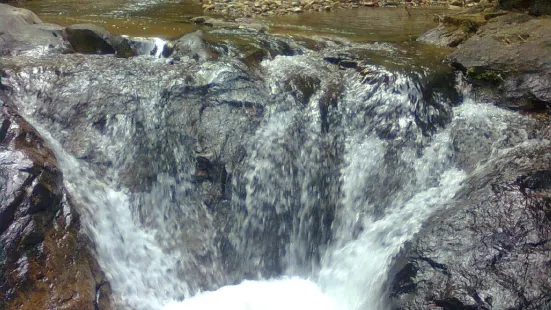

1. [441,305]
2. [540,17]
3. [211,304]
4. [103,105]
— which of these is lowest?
[211,304]

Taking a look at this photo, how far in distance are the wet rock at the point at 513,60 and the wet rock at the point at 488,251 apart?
1262mm

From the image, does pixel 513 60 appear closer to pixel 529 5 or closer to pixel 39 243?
pixel 529 5

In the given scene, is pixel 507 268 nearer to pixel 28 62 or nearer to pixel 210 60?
pixel 210 60

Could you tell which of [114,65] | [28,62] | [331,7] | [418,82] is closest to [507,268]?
[418,82]

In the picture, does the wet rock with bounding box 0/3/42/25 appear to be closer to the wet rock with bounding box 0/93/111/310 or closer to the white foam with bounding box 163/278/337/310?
the wet rock with bounding box 0/93/111/310

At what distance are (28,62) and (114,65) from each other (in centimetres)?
98

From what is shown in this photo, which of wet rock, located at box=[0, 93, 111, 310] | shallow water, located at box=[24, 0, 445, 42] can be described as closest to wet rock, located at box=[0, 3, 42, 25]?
shallow water, located at box=[24, 0, 445, 42]

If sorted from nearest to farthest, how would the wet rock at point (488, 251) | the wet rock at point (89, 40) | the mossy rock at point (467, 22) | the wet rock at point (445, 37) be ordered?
the wet rock at point (488, 251)
the wet rock at point (89, 40)
the wet rock at point (445, 37)
the mossy rock at point (467, 22)

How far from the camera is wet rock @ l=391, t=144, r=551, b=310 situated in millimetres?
3762

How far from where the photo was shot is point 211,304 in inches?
189

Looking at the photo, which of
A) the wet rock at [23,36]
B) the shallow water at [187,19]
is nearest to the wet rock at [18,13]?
the wet rock at [23,36]

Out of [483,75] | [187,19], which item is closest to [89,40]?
[187,19]

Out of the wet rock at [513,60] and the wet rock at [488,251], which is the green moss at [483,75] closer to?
the wet rock at [513,60]

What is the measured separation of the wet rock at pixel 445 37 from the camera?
7.21m
